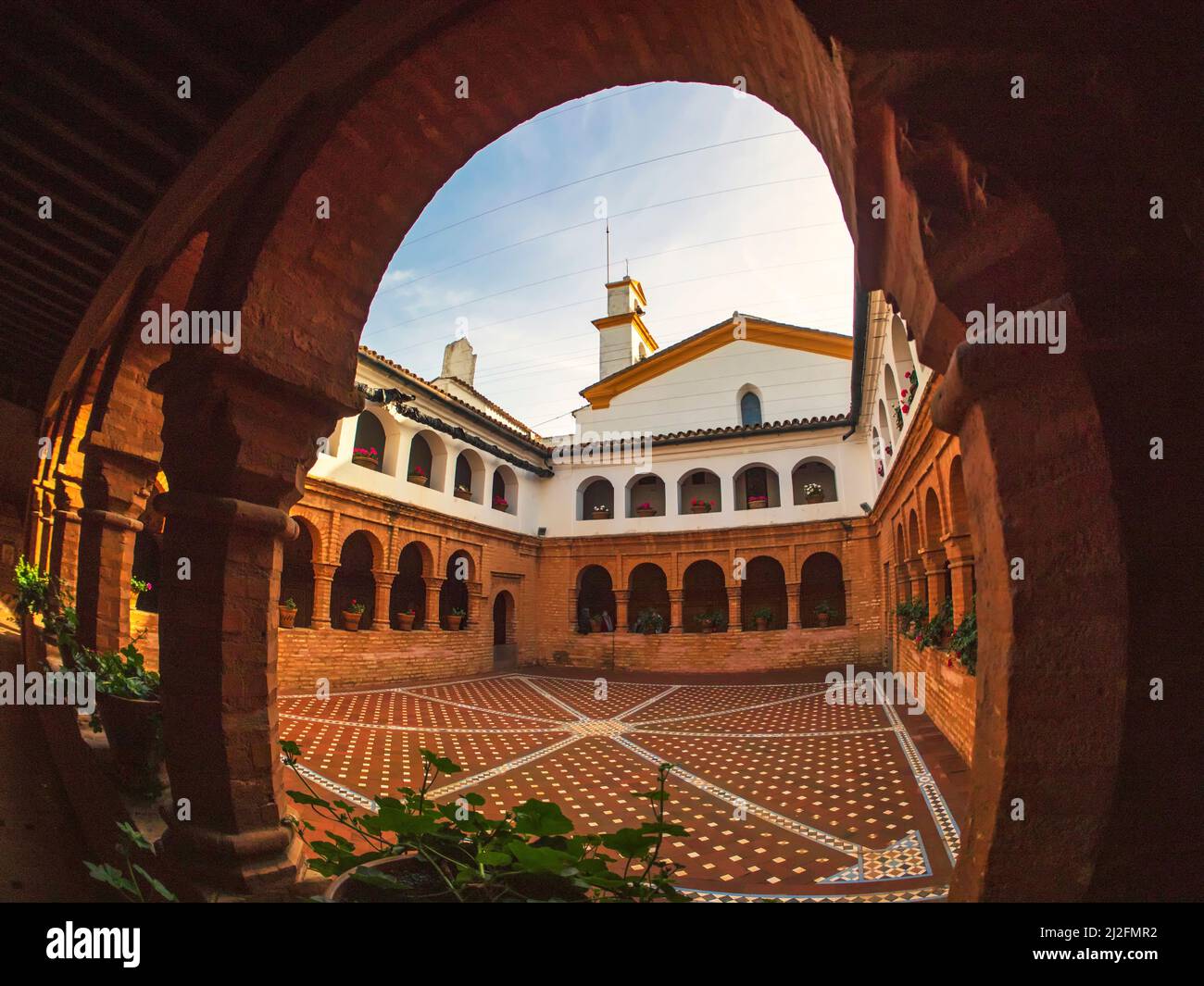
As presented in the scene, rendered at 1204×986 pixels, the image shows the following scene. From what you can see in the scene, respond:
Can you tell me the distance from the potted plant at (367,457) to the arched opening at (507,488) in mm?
5256

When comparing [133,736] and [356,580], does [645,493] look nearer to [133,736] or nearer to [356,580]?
[356,580]

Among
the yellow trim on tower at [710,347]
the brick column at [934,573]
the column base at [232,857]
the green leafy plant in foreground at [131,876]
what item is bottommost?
the column base at [232,857]

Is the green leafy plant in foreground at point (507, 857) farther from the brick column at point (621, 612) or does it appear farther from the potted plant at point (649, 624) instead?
the brick column at point (621, 612)

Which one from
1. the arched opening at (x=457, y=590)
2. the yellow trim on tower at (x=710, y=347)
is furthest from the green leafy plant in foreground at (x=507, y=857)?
the yellow trim on tower at (x=710, y=347)

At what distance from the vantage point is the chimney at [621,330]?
26.5m

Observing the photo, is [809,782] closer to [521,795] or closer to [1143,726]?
[521,795]

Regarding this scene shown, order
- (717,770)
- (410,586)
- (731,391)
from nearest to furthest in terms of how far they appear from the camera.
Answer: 1. (717,770)
2. (410,586)
3. (731,391)

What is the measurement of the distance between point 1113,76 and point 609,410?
2390 centimetres

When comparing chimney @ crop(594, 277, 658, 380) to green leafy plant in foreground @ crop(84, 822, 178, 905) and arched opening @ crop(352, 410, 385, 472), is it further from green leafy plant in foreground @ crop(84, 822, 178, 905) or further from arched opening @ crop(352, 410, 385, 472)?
green leafy plant in foreground @ crop(84, 822, 178, 905)

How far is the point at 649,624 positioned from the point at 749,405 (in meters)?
9.72

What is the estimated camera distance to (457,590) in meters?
18.7

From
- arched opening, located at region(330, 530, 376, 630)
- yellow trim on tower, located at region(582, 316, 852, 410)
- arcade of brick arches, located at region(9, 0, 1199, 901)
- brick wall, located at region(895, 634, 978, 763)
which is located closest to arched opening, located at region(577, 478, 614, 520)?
yellow trim on tower, located at region(582, 316, 852, 410)

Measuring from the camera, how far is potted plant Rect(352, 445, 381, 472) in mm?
14719

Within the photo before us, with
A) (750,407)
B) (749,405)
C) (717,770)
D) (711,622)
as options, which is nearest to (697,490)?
(750,407)
